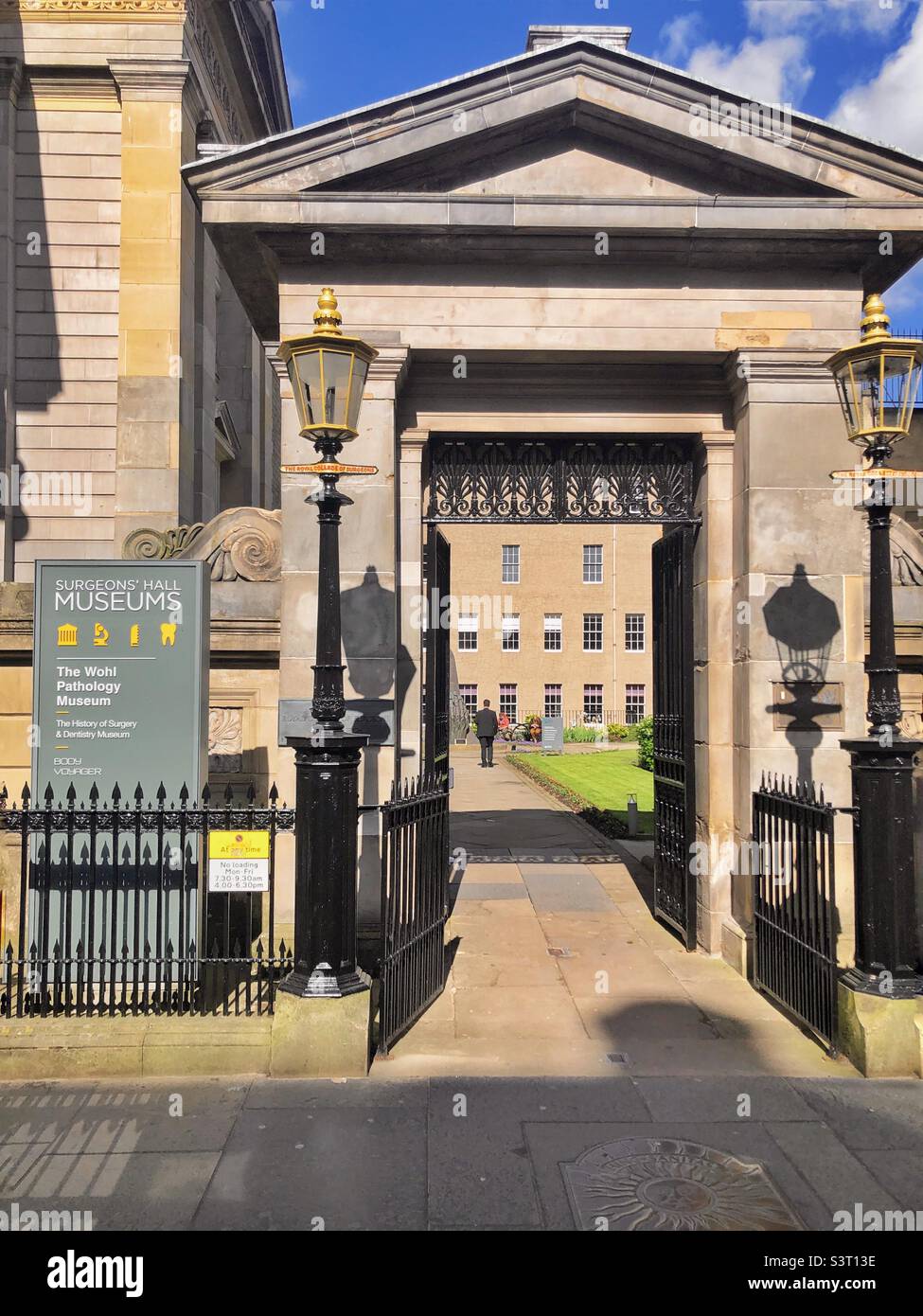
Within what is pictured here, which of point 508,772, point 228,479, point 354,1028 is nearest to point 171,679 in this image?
point 354,1028

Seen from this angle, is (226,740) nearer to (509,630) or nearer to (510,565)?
(509,630)

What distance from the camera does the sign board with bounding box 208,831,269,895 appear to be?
564 centimetres

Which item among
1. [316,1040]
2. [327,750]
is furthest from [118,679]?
[316,1040]

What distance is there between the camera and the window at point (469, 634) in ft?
154

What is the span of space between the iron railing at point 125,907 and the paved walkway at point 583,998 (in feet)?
4.47

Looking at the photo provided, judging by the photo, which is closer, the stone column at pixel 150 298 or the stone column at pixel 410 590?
the stone column at pixel 410 590

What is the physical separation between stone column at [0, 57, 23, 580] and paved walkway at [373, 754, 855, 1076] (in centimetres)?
910

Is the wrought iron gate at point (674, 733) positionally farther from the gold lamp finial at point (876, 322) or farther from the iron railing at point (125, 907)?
the iron railing at point (125, 907)

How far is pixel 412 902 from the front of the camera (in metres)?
6.43

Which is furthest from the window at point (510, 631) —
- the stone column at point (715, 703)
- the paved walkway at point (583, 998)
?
the stone column at point (715, 703)

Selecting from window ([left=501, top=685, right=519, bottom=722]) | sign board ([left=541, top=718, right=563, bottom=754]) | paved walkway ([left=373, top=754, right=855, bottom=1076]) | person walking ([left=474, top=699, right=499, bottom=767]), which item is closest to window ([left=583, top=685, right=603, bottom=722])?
window ([left=501, top=685, right=519, bottom=722])

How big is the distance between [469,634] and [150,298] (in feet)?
111
